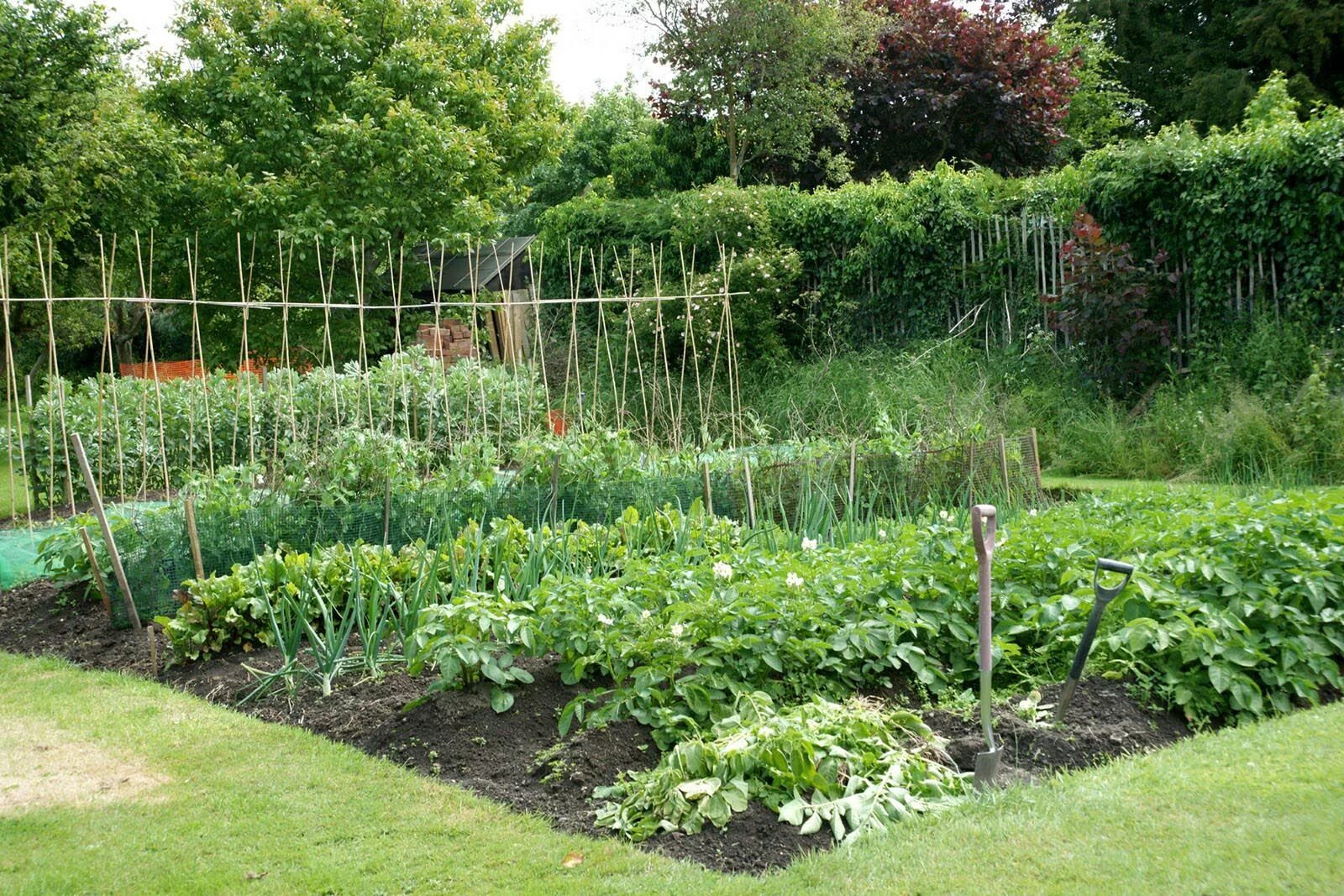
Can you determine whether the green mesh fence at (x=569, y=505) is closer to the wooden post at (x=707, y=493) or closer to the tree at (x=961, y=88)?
the wooden post at (x=707, y=493)

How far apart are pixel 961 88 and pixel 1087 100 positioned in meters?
4.42

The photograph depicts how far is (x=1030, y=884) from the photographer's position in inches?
117

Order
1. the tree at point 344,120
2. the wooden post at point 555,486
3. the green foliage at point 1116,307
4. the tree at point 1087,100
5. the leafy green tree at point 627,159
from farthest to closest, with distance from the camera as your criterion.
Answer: the tree at point 1087,100, the leafy green tree at point 627,159, the tree at point 344,120, the green foliage at point 1116,307, the wooden post at point 555,486

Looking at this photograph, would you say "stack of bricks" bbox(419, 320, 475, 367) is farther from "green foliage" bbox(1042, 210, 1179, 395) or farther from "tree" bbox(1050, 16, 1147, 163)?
"tree" bbox(1050, 16, 1147, 163)

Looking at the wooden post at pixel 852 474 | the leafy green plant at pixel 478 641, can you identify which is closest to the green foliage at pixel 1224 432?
the wooden post at pixel 852 474

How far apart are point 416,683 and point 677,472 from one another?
3.43 metres

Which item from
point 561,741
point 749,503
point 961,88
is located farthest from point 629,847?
point 961,88

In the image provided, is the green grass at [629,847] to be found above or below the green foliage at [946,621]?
below

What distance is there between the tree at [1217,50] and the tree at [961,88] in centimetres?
253

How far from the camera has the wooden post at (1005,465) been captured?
7.42 meters

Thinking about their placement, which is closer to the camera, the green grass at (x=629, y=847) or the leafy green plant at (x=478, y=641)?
the green grass at (x=629, y=847)

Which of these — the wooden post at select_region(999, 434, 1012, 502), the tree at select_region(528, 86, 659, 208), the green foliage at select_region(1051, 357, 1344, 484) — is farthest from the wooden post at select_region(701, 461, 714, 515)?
the tree at select_region(528, 86, 659, 208)

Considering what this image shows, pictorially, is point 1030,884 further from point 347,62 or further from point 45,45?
point 45,45

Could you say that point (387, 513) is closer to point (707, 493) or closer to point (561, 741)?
point (707, 493)
